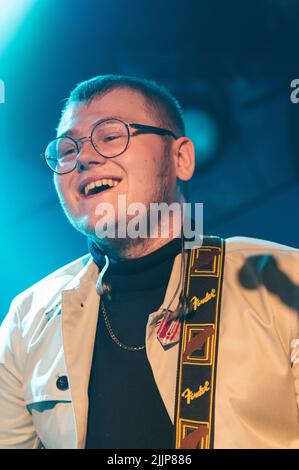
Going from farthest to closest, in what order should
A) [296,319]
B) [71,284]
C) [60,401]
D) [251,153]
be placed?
[251,153] → [71,284] → [60,401] → [296,319]

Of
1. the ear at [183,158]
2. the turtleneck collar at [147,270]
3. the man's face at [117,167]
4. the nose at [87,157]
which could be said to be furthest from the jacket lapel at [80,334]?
the ear at [183,158]

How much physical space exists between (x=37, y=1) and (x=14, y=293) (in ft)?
5.44

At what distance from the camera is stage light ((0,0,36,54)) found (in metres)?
2.38

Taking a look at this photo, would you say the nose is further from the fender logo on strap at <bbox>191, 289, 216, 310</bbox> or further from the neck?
the fender logo on strap at <bbox>191, 289, 216, 310</bbox>

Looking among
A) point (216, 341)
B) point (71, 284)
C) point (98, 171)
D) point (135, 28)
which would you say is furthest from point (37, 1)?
point (216, 341)

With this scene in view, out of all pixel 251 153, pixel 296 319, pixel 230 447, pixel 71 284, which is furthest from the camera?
pixel 251 153

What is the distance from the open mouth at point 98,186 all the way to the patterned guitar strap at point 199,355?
43 cm

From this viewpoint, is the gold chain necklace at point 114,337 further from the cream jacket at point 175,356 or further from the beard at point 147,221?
the beard at point 147,221

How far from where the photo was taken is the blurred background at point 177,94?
2.24 m

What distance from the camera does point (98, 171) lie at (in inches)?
65.9

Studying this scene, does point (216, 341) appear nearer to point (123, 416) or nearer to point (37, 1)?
point (123, 416)

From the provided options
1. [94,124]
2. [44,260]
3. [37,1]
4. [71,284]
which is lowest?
[71,284]

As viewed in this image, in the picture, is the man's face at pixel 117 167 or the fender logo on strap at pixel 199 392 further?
the man's face at pixel 117 167

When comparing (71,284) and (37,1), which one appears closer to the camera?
(71,284)
